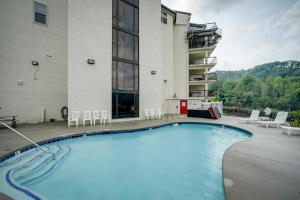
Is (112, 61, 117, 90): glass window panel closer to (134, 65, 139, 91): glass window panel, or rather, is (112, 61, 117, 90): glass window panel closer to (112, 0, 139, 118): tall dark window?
(112, 0, 139, 118): tall dark window

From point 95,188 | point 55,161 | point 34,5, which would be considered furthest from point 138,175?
point 34,5

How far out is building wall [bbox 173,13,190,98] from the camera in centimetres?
1712

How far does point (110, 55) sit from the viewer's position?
346 inches

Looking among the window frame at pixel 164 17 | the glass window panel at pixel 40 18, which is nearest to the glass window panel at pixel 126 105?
the glass window panel at pixel 40 18

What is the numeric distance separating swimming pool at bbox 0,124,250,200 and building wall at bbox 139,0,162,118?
5043 millimetres

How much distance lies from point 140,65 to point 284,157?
348 inches

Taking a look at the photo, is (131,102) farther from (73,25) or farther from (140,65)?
(73,25)

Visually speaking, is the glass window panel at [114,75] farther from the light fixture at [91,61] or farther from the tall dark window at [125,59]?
the light fixture at [91,61]

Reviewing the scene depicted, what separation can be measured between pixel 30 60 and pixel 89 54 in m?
3.33

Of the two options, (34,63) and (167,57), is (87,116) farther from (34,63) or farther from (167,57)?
(167,57)

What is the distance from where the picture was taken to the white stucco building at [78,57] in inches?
296

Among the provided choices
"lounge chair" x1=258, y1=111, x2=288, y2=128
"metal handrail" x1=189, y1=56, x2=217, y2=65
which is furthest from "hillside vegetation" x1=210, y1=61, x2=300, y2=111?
"lounge chair" x1=258, y1=111, x2=288, y2=128

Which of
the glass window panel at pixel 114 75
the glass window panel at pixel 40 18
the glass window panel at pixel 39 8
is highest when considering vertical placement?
the glass window panel at pixel 39 8

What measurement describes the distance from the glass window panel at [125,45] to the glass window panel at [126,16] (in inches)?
22.9
